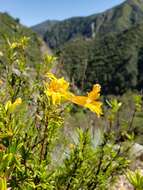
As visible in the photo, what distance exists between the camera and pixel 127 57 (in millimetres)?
121312

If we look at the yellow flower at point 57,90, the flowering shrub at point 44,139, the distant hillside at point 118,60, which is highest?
the distant hillside at point 118,60

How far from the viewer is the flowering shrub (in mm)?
1753

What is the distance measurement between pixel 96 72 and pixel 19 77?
381 feet

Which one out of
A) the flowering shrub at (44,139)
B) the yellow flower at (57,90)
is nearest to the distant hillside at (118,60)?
the flowering shrub at (44,139)

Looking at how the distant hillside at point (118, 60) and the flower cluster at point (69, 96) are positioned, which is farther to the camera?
the distant hillside at point (118, 60)

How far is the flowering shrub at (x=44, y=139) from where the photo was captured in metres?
1.75

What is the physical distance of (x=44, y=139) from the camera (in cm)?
199

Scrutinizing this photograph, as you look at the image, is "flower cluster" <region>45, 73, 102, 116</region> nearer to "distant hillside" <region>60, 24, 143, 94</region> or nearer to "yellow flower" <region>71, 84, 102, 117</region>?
"yellow flower" <region>71, 84, 102, 117</region>

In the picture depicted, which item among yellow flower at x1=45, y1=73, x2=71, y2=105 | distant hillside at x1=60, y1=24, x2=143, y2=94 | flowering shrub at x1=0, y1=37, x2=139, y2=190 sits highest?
distant hillside at x1=60, y1=24, x2=143, y2=94

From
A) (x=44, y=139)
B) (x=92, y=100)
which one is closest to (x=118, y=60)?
(x=44, y=139)

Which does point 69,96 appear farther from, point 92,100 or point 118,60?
point 118,60

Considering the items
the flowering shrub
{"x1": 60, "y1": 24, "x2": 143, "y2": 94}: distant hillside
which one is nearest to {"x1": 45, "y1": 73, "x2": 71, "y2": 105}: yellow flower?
the flowering shrub

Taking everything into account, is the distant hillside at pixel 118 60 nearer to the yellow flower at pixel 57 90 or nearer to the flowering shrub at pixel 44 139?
the flowering shrub at pixel 44 139

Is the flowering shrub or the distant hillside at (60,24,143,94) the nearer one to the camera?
the flowering shrub
